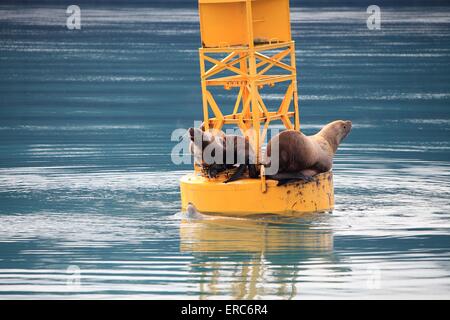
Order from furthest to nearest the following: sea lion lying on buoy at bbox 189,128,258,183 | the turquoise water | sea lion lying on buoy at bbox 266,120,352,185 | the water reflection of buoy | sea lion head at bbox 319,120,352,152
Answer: sea lion head at bbox 319,120,352,152 < sea lion lying on buoy at bbox 189,128,258,183 < sea lion lying on buoy at bbox 266,120,352,185 < the turquoise water < the water reflection of buoy

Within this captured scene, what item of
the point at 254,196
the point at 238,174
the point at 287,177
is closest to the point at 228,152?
the point at 238,174

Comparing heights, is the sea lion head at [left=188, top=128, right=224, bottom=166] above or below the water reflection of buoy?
above

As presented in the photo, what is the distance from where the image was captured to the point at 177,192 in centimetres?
2595

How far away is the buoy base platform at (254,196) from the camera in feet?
74.5

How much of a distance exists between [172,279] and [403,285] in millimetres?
3389

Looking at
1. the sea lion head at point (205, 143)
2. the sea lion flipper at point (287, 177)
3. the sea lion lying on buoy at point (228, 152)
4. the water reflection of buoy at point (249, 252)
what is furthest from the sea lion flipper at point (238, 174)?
the water reflection of buoy at point (249, 252)

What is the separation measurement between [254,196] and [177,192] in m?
3.52

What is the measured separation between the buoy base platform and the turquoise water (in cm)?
27

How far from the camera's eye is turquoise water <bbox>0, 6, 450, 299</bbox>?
19350mm

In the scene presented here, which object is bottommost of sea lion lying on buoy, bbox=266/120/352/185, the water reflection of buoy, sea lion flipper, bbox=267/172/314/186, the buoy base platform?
the water reflection of buoy

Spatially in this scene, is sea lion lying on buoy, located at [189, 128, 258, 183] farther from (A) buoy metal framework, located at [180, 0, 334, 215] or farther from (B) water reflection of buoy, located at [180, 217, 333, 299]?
(B) water reflection of buoy, located at [180, 217, 333, 299]

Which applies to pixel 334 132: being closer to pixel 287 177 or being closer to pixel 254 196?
pixel 287 177

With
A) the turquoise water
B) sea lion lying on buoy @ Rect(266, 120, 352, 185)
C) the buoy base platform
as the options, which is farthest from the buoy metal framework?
the turquoise water

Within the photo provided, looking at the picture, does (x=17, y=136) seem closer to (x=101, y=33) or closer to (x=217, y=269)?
(x=217, y=269)
